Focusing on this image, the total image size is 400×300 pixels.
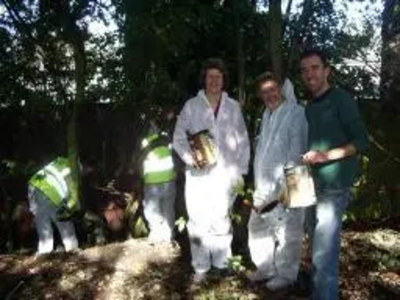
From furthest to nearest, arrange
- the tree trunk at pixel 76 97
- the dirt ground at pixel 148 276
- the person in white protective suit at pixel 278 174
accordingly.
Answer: the tree trunk at pixel 76 97 → the dirt ground at pixel 148 276 → the person in white protective suit at pixel 278 174

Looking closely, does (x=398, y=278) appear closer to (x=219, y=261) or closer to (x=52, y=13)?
(x=219, y=261)

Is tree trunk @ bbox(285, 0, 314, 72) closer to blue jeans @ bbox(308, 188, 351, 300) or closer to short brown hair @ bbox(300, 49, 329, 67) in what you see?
short brown hair @ bbox(300, 49, 329, 67)

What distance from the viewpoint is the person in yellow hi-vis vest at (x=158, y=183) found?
8.87m

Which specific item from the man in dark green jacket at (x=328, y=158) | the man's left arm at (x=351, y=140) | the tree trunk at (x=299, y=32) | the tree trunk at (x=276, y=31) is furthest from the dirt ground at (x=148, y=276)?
the tree trunk at (x=299, y=32)

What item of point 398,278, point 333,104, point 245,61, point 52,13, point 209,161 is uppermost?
point 52,13

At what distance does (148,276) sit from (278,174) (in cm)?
189

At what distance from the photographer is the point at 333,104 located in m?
5.53

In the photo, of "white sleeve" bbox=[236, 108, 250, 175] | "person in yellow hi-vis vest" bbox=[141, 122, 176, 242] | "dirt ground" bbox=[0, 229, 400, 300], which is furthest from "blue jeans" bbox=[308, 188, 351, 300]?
"person in yellow hi-vis vest" bbox=[141, 122, 176, 242]

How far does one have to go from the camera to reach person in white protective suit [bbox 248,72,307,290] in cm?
649

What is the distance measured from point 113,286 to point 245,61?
4561 mm

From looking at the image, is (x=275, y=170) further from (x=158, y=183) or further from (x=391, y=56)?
(x=391, y=56)

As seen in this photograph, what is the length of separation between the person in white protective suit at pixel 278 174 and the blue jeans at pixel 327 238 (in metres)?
0.78

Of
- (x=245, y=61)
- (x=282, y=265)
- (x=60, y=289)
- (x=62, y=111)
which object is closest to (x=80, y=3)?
(x=62, y=111)

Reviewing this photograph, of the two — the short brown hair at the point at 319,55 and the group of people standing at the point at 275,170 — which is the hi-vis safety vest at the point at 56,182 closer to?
the group of people standing at the point at 275,170
